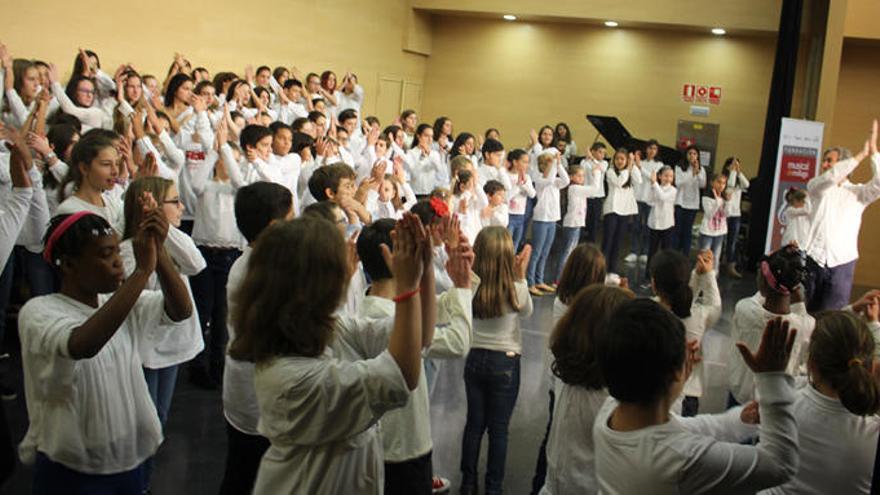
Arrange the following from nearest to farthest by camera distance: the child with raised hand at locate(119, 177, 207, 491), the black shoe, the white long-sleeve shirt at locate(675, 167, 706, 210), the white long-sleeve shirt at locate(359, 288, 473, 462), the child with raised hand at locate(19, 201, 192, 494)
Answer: the child with raised hand at locate(19, 201, 192, 494) < the white long-sleeve shirt at locate(359, 288, 473, 462) < the child with raised hand at locate(119, 177, 207, 491) < the black shoe < the white long-sleeve shirt at locate(675, 167, 706, 210)

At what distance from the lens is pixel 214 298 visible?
551cm

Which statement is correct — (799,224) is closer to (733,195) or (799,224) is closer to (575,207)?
(575,207)

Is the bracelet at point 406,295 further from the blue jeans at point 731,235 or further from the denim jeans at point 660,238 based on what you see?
the blue jeans at point 731,235

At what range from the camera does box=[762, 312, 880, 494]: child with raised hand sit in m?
2.46

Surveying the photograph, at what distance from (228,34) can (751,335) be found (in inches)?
327

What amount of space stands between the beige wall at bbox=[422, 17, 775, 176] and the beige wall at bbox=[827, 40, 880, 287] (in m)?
2.22

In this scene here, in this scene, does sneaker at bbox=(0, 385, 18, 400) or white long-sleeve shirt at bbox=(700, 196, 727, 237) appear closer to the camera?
sneaker at bbox=(0, 385, 18, 400)

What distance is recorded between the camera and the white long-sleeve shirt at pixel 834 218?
7.37 m

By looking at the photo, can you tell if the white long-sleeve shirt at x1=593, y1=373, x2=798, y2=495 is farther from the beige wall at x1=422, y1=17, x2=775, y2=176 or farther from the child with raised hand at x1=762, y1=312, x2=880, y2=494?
the beige wall at x1=422, y1=17, x2=775, y2=176

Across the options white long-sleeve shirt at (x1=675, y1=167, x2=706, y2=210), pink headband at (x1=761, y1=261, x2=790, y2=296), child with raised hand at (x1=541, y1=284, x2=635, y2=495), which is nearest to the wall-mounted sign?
white long-sleeve shirt at (x1=675, y1=167, x2=706, y2=210)

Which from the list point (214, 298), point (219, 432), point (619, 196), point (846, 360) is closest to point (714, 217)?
point (619, 196)

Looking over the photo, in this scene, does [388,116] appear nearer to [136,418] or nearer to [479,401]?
[479,401]

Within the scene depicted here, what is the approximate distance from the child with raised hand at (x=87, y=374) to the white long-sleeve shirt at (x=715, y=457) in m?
1.36

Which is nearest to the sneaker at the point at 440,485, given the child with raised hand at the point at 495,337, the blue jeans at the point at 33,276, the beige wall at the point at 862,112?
the child with raised hand at the point at 495,337
